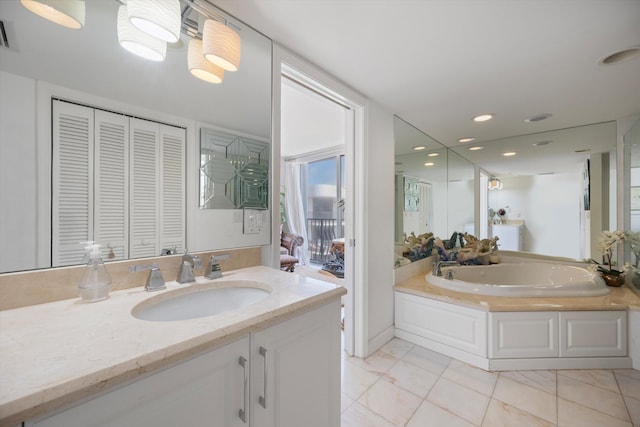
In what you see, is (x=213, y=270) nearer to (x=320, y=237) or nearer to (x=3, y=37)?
(x=3, y=37)

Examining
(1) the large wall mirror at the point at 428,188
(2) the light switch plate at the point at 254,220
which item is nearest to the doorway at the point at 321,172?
(1) the large wall mirror at the point at 428,188

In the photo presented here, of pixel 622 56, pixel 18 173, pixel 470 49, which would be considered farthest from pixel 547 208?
pixel 18 173

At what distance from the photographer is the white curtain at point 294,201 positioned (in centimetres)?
587

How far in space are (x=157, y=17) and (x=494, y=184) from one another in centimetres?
408

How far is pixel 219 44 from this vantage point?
1.11 metres

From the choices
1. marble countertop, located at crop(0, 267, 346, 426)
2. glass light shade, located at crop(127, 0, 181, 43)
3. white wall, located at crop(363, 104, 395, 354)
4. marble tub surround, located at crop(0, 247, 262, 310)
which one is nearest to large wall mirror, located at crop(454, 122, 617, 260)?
white wall, located at crop(363, 104, 395, 354)

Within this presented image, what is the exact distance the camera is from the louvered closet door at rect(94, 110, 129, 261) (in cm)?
97

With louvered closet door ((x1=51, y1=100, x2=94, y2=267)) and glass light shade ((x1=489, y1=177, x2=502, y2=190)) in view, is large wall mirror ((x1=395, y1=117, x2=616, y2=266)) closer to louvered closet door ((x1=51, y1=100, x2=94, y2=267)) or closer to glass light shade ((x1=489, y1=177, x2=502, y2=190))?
glass light shade ((x1=489, y1=177, x2=502, y2=190))

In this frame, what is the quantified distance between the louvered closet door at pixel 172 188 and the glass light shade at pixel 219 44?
0.35 metres

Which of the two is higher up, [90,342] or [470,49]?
[470,49]

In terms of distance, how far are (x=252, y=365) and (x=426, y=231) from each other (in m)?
2.83

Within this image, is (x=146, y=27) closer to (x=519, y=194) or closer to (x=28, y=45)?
(x=28, y=45)

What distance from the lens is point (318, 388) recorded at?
106cm

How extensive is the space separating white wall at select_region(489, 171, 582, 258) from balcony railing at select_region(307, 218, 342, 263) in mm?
3171
